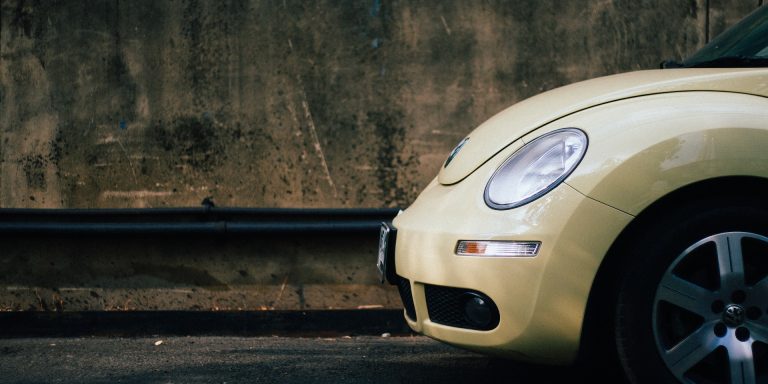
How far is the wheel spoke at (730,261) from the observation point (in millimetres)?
2777

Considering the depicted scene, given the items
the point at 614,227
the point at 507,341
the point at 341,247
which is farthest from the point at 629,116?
the point at 341,247

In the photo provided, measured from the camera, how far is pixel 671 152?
279 cm

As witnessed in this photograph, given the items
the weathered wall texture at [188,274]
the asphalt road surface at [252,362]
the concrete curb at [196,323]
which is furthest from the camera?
the weathered wall texture at [188,274]

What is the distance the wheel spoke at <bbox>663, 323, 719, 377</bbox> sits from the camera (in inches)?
110

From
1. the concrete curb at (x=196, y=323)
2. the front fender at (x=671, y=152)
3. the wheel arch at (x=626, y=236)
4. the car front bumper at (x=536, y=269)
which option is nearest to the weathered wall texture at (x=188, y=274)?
the concrete curb at (x=196, y=323)

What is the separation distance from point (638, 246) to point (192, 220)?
3.23 m

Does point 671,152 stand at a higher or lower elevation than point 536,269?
higher

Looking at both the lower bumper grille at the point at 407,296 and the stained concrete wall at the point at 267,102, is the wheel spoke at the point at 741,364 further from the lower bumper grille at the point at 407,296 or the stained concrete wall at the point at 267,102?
the stained concrete wall at the point at 267,102

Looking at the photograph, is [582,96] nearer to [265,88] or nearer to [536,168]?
[536,168]

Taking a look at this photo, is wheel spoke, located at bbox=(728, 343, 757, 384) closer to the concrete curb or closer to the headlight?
the headlight

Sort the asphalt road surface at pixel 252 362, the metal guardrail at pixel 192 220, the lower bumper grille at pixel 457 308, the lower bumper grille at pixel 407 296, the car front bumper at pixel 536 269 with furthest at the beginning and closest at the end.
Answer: the metal guardrail at pixel 192 220, the asphalt road surface at pixel 252 362, the lower bumper grille at pixel 407 296, the lower bumper grille at pixel 457 308, the car front bumper at pixel 536 269

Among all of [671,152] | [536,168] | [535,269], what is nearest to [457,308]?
[535,269]

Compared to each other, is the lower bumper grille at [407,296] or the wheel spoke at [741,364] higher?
the lower bumper grille at [407,296]

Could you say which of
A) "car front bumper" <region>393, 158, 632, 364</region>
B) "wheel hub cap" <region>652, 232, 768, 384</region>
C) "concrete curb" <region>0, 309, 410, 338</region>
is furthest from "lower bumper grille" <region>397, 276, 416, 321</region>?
"concrete curb" <region>0, 309, 410, 338</region>
